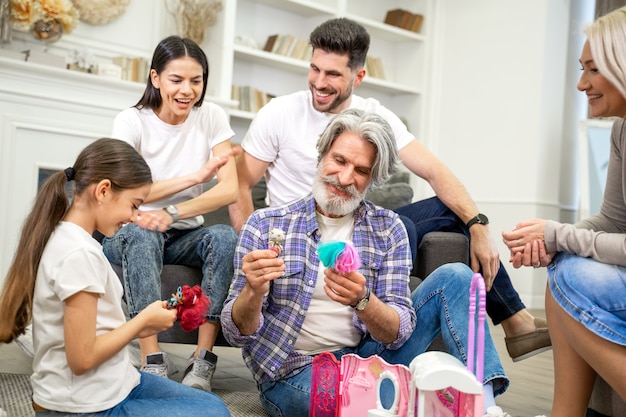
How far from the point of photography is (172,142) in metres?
2.74

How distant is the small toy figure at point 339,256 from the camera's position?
5.25 ft

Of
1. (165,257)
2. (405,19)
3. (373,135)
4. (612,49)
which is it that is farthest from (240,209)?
(405,19)

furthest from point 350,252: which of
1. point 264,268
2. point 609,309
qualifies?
point 609,309

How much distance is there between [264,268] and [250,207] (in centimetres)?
129

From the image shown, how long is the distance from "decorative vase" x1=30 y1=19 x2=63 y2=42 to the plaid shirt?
9.28 feet

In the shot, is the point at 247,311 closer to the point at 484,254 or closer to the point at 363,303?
the point at 363,303

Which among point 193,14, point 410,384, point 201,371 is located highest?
point 193,14

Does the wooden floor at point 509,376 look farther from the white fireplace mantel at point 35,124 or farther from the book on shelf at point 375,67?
the book on shelf at point 375,67

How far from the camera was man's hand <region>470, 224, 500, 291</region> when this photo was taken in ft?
8.32

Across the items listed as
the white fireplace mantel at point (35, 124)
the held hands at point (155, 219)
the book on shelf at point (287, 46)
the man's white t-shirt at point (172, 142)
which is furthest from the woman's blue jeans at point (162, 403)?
the book on shelf at point (287, 46)

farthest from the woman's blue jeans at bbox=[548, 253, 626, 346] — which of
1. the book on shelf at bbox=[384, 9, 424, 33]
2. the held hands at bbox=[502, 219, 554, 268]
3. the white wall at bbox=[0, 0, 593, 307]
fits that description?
the book on shelf at bbox=[384, 9, 424, 33]

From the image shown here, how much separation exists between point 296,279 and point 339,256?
40 centimetres

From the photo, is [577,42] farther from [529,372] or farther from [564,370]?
[564,370]

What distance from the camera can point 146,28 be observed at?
5000 millimetres
